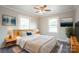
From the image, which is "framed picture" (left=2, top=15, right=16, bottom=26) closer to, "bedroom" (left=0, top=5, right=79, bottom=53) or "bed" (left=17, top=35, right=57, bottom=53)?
"bedroom" (left=0, top=5, right=79, bottom=53)

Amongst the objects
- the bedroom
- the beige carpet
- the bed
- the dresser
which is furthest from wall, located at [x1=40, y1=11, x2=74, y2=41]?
the beige carpet

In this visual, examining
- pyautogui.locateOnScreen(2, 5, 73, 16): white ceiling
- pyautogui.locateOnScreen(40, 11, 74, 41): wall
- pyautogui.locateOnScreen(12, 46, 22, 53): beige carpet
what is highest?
pyautogui.locateOnScreen(2, 5, 73, 16): white ceiling

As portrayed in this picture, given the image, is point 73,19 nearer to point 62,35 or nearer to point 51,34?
point 62,35

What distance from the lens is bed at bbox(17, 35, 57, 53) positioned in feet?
4.97

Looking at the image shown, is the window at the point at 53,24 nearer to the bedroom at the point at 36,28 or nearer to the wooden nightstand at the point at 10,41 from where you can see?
the bedroom at the point at 36,28

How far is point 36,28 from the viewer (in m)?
A: 1.69

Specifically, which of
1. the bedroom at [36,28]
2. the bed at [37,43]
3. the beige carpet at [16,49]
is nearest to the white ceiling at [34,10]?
the bedroom at [36,28]

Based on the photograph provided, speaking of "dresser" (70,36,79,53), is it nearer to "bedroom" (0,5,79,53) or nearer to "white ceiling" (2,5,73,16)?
"bedroom" (0,5,79,53)

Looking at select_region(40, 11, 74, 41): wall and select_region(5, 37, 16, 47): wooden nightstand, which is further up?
select_region(40, 11, 74, 41): wall

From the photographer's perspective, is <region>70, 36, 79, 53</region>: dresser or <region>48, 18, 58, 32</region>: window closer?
<region>70, 36, 79, 53</region>: dresser

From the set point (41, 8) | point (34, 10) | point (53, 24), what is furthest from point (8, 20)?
point (53, 24)

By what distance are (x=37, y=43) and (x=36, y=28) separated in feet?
1.03

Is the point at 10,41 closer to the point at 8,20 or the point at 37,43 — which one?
the point at 8,20

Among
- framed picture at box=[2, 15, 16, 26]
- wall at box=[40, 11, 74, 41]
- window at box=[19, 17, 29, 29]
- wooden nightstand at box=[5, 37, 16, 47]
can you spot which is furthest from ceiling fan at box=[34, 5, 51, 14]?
wooden nightstand at box=[5, 37, 16, 47]
